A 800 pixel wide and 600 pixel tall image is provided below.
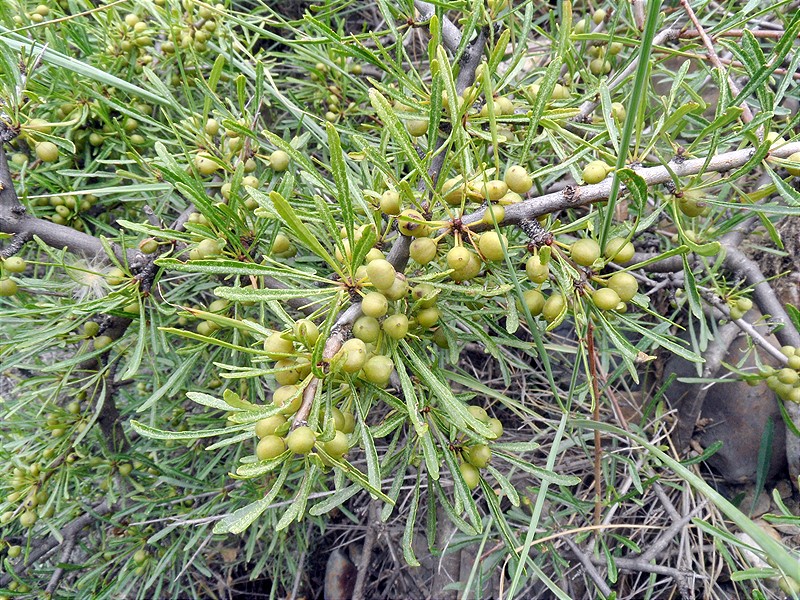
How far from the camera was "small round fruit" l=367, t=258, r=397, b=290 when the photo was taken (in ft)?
1.78

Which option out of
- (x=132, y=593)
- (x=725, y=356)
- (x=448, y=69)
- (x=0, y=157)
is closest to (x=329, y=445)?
(x=448, y=69)

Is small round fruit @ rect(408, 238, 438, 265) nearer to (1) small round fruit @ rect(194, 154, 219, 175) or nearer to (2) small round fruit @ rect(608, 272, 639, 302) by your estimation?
(2) small round fruit @ rect(608, 272, 639, 302)

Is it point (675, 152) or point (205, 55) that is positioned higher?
point (675, 152)

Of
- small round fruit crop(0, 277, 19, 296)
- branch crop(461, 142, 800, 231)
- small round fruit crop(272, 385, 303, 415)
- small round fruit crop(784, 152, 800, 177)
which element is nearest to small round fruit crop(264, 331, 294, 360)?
small round fruit crop(272, 385, 303, 415)

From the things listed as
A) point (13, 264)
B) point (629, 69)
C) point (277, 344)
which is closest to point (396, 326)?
point (277, 344)

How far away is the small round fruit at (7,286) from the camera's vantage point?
3.11 ft

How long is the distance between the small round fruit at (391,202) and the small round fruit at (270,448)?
11.3 inches

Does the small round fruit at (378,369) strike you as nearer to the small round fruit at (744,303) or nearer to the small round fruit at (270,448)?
the small round fruit at (270,448)

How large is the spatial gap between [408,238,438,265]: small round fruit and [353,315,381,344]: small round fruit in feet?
0.30

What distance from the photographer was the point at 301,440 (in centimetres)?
50

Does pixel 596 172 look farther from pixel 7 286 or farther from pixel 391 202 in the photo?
pixel 7 286

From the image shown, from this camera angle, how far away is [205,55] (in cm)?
125

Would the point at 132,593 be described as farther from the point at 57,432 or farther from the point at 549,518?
the point at 549,518

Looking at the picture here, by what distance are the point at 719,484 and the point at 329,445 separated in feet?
4.45
